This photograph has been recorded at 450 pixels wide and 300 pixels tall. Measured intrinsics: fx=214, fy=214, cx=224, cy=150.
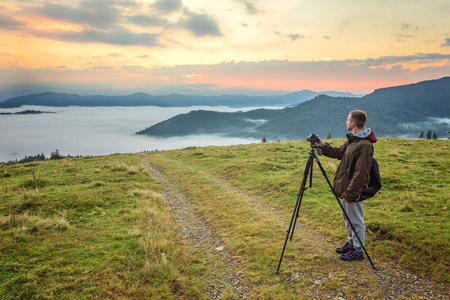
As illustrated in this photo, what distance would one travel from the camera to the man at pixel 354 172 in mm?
5246

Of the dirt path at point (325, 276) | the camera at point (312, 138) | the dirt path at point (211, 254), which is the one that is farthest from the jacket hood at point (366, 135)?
the dirt path at point (211, 254)

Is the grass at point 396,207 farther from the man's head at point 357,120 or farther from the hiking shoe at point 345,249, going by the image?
the man's head at point 357,120

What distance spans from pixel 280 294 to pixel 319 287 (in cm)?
95

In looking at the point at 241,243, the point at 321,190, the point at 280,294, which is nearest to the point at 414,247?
the point at 280,294

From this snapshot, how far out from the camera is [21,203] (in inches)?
A: 365

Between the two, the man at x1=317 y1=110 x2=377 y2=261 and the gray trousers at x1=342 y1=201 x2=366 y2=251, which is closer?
the man at x1=317 y1=110 x2=377 y2=261

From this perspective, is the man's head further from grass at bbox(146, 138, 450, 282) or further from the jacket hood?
grass at bbox(146, 138, 450, 282)

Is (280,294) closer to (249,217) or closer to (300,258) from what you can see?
(300,258)

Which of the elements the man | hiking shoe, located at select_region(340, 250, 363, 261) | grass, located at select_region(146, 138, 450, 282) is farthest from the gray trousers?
grass, located at select_region(146, 138, 450, 282)

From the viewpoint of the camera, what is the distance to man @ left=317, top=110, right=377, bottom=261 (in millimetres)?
5246

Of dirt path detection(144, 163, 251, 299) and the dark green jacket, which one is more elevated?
the dark green jacket

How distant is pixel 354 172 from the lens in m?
5.41

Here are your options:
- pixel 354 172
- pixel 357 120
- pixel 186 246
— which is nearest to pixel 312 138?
pixel 357 120

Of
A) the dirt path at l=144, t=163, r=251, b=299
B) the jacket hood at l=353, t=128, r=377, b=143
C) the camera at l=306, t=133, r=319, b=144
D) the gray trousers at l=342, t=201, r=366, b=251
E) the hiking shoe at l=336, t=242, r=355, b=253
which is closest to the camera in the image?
the dirt path at l=144, t=163, r=251, b=299
